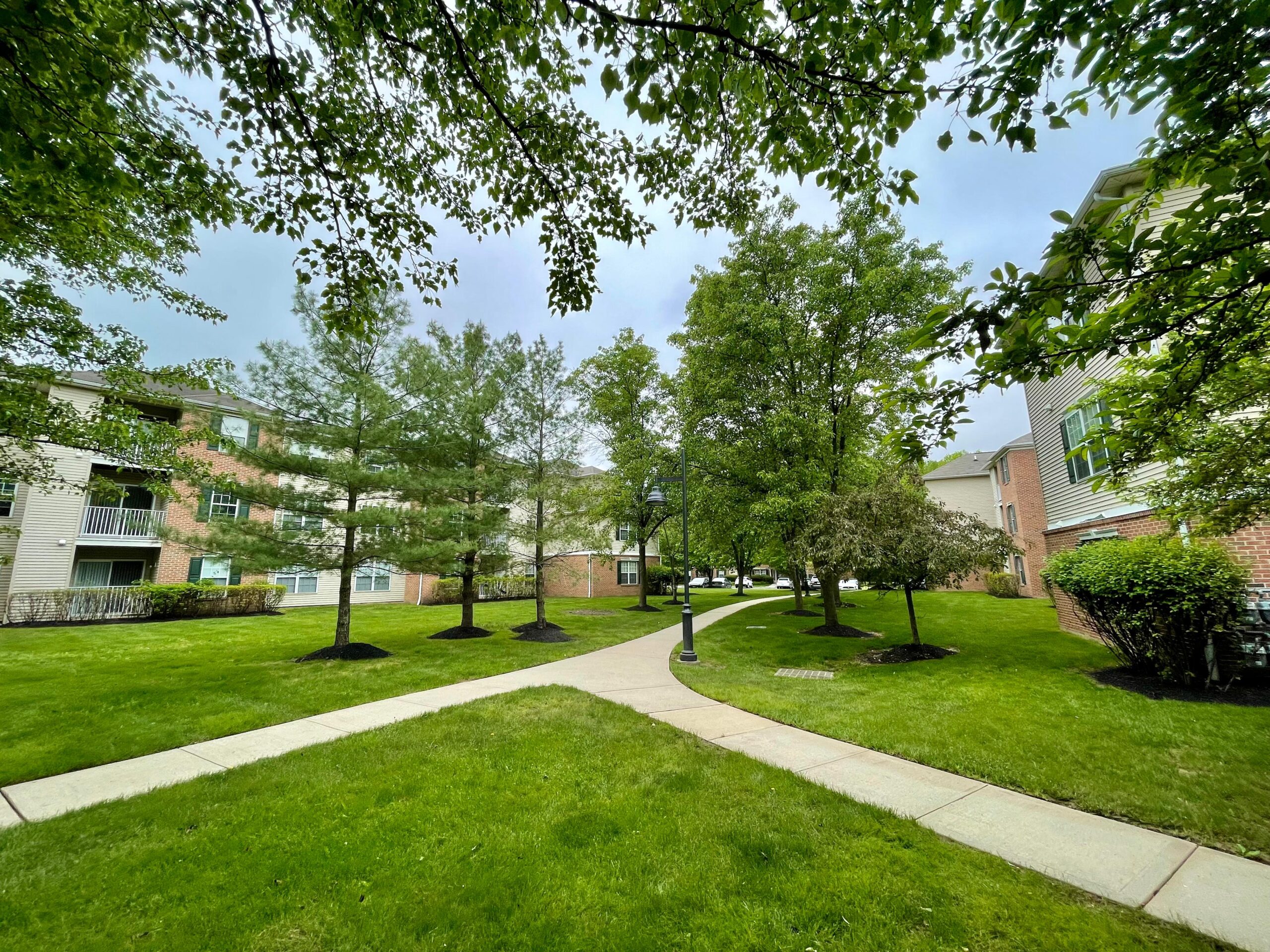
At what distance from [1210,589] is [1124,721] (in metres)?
2.44

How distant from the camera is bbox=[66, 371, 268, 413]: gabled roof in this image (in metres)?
9.41

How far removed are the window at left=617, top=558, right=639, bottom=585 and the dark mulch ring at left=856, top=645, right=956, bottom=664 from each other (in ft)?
81.2

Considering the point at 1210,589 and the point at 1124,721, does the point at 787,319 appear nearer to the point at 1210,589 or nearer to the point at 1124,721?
the point at 1210,589

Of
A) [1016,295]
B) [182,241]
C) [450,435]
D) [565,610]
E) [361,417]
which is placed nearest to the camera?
[1016,295]

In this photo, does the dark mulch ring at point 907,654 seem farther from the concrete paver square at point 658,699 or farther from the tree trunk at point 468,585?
the tree trunk at point 468,585

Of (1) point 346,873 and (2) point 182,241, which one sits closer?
(1) point 346,873

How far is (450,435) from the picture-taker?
38.5 ft

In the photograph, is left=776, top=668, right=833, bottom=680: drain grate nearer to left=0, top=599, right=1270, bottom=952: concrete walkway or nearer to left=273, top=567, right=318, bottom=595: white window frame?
left=0, top=599, right=1270, bottom=952: concrete walkway

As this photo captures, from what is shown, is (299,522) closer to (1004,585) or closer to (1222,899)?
(1222,899)

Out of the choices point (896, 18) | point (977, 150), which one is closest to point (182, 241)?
point (896, 18)

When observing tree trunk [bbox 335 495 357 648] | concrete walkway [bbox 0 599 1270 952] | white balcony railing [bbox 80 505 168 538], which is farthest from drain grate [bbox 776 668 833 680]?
white balcony railing [bbox 80 505 168 538]

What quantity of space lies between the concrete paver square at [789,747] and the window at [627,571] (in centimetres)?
2939

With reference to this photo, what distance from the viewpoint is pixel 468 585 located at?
47.9ft

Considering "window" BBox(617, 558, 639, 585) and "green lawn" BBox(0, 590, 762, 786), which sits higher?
"window" BBox(617, 558, 639, 585)
